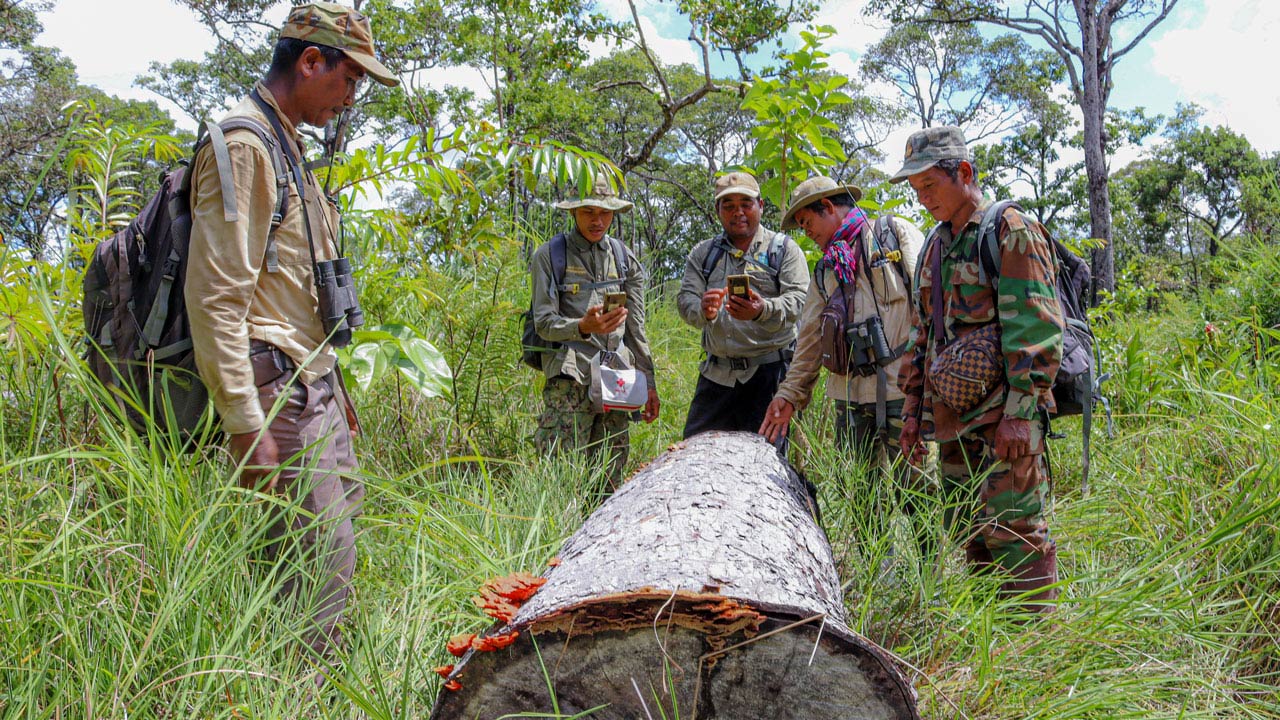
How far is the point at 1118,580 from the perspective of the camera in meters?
2.09

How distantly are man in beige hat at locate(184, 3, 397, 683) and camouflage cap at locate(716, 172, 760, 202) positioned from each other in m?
2.42

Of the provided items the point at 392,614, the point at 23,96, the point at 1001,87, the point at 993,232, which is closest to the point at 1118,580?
the point at 993,232

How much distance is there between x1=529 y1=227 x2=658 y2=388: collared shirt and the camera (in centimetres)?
430

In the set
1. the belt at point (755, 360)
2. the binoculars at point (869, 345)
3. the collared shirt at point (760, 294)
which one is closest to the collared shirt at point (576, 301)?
the collared shirt at point (760, 294)

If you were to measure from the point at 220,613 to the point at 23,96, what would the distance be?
19.5m

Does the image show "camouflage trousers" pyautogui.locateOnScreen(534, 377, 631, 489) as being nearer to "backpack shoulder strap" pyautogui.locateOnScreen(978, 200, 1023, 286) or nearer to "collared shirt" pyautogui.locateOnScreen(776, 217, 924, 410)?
"collared shirt" pyautogui.locateOnScreen(776, 217, 924, 410)

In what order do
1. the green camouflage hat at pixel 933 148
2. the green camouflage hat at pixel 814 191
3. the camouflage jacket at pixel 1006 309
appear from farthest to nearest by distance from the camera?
the green camouflage hat at pixel 814 191 → the green camouflage hat at pixel 933 148 → the camouflage jacket at pixel 1006 309

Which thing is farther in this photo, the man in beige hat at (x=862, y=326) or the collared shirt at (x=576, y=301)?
the collared shirt at (x=576, y=301)

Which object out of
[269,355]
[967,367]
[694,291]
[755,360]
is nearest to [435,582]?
[269,355]

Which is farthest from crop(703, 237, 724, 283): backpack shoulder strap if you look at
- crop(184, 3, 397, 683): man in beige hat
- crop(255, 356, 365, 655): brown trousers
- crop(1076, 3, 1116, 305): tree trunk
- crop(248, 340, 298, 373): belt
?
crop(1076, 3, 1116, 305): tree trunk

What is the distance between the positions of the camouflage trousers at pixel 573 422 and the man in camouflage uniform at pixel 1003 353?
79.0 inches

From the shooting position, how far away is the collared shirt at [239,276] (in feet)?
6.40

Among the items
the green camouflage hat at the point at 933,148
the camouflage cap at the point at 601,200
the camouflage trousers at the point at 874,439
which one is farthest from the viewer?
the camouflage cap at the point at 601,200

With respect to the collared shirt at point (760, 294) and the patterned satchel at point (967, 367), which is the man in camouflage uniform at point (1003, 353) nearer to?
the patterned satchel at point (967, 367)
